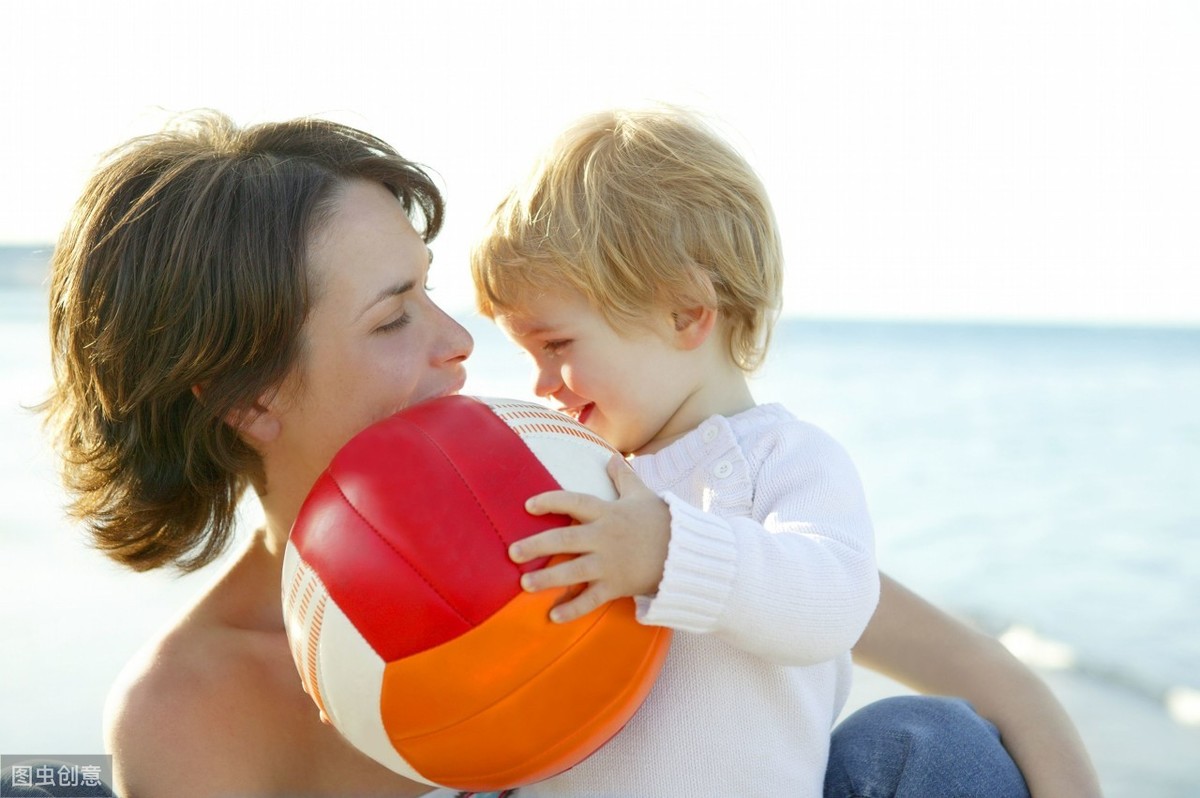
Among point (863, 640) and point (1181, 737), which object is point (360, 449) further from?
point (1181, 737)

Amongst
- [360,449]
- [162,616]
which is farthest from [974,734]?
[162,616]

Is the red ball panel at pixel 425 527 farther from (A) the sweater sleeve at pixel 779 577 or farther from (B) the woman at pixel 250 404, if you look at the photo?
(B) the woman at pixel 250 404

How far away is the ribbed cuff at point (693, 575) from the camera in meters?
2.02

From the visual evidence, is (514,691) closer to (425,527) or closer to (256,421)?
(425,527)

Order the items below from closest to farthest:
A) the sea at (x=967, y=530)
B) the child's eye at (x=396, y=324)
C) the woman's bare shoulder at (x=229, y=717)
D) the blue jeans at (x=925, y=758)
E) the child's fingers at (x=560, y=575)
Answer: the child's fingers at (x=560, y=575), the blue jeans at (x=925, y=758), the child's eye at (x=396, y=324), the woman's bare shoulder at (x=229, y=717), the sea at (x=967, y=530)

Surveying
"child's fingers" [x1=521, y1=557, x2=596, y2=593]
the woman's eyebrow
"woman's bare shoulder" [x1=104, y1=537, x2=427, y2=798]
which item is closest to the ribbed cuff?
"child's fingers" [x1=521, y1=557, x2=596, y2=593]

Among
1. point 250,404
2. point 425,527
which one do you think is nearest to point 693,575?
point 425,527

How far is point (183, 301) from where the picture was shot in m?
2.61

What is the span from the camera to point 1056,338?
36.5 meters

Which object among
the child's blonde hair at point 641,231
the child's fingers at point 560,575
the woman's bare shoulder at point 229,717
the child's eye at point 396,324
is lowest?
the woman's bare shoulder at point 229,717

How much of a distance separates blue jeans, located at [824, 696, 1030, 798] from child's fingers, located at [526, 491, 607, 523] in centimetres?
103

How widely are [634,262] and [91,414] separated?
131 centimetres

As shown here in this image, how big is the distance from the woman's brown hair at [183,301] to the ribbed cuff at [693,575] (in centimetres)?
105

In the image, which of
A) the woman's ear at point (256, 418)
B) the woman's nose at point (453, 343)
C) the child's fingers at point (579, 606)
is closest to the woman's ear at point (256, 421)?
the woman's ear at point (256, 418)
